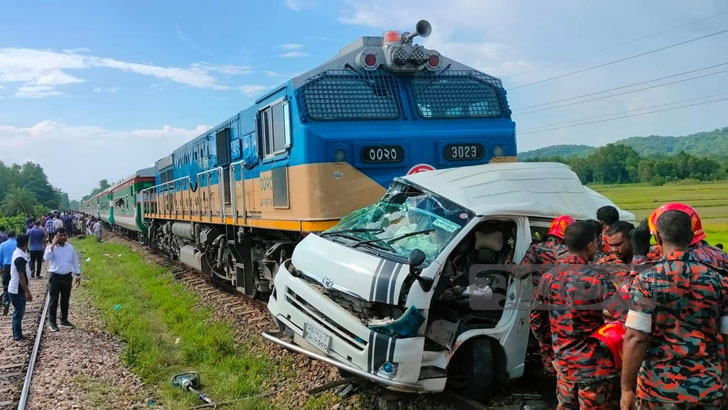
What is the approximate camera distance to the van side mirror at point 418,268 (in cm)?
432

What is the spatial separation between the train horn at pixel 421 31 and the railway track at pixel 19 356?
233 inches

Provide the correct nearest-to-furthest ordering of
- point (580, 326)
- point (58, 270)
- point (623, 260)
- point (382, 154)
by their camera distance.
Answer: point (580, 326)
point (623, 260)
point (382, 154)
point (58, 270)

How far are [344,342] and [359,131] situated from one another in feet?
9.96

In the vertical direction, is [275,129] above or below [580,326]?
above

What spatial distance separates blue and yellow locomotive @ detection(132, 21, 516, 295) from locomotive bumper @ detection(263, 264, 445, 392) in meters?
1.39

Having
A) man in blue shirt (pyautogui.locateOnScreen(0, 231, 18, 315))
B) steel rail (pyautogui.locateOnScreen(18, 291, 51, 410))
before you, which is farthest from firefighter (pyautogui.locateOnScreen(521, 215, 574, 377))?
man in blue shirt (pyautogui.locateOnScreen(0, 231, 18, 315))

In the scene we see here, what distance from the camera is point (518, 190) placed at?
5074 millimetres

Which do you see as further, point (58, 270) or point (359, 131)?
point (58, 270)

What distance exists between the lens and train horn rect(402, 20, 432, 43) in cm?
718

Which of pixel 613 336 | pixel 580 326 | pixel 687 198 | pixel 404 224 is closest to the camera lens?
pixel 613 336

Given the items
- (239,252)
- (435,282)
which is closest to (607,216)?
(435,282)

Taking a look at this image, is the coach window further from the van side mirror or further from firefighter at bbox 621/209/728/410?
firefighter at bbox 621/209/728/410

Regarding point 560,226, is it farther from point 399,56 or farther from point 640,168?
point 640,168

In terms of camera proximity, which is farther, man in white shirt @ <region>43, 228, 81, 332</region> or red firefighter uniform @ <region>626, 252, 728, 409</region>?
man in white shirt @ <region>43, 228, 81, 332</region>
